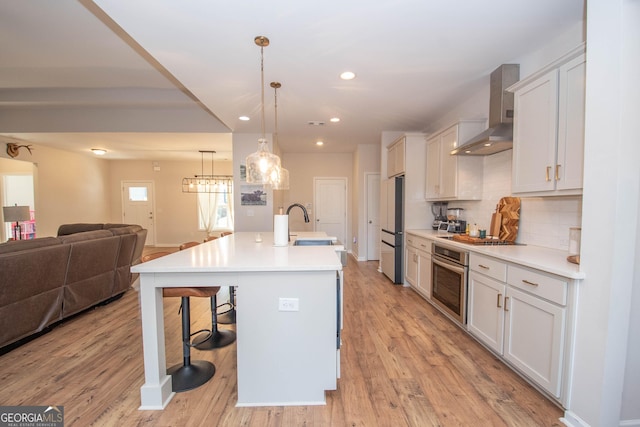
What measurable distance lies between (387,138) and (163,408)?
4.76 meters

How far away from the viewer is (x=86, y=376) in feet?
6.48

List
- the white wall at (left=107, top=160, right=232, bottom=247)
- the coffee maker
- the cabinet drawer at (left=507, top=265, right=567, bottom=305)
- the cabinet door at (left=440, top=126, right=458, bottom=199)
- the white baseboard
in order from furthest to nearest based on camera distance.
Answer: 1. the white wall at (left=107, top=160, right=232, bottom=247)
2. the coffee maker
3. the cabinet door at (left=440, top=126, right=458, bottom=199)
4. the cabinet drawer at (left=507, top=265, right=567, bottom=305)
5. the white baseboard

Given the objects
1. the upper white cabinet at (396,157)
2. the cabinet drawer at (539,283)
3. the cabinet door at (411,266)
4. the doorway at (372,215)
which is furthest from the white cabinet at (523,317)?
the doorway at (372,215)

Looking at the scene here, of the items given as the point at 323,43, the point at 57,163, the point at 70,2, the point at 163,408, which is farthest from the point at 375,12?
the point at 57,163

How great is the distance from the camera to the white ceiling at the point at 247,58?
1.82 meters

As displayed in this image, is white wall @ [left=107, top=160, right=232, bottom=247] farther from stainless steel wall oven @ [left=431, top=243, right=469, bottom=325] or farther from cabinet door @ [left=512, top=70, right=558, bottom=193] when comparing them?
cabinet door @ [left=512, top=70, right=558, bottom=193]

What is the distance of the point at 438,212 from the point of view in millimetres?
4109

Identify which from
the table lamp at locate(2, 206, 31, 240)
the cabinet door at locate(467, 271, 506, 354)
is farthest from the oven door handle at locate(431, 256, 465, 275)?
the table lamp at locate(2, 206, 31, 240)

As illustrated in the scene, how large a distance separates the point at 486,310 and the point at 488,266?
38 centimetres

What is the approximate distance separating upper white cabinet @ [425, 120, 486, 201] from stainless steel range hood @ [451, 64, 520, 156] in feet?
1.28

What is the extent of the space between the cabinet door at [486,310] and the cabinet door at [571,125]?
0.88 m

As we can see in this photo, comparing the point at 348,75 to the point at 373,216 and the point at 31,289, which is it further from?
the point at 373,216

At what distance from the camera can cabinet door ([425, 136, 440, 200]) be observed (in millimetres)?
3652

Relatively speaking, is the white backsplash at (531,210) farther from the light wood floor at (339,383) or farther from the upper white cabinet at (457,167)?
the light wood floor at (339,383)
